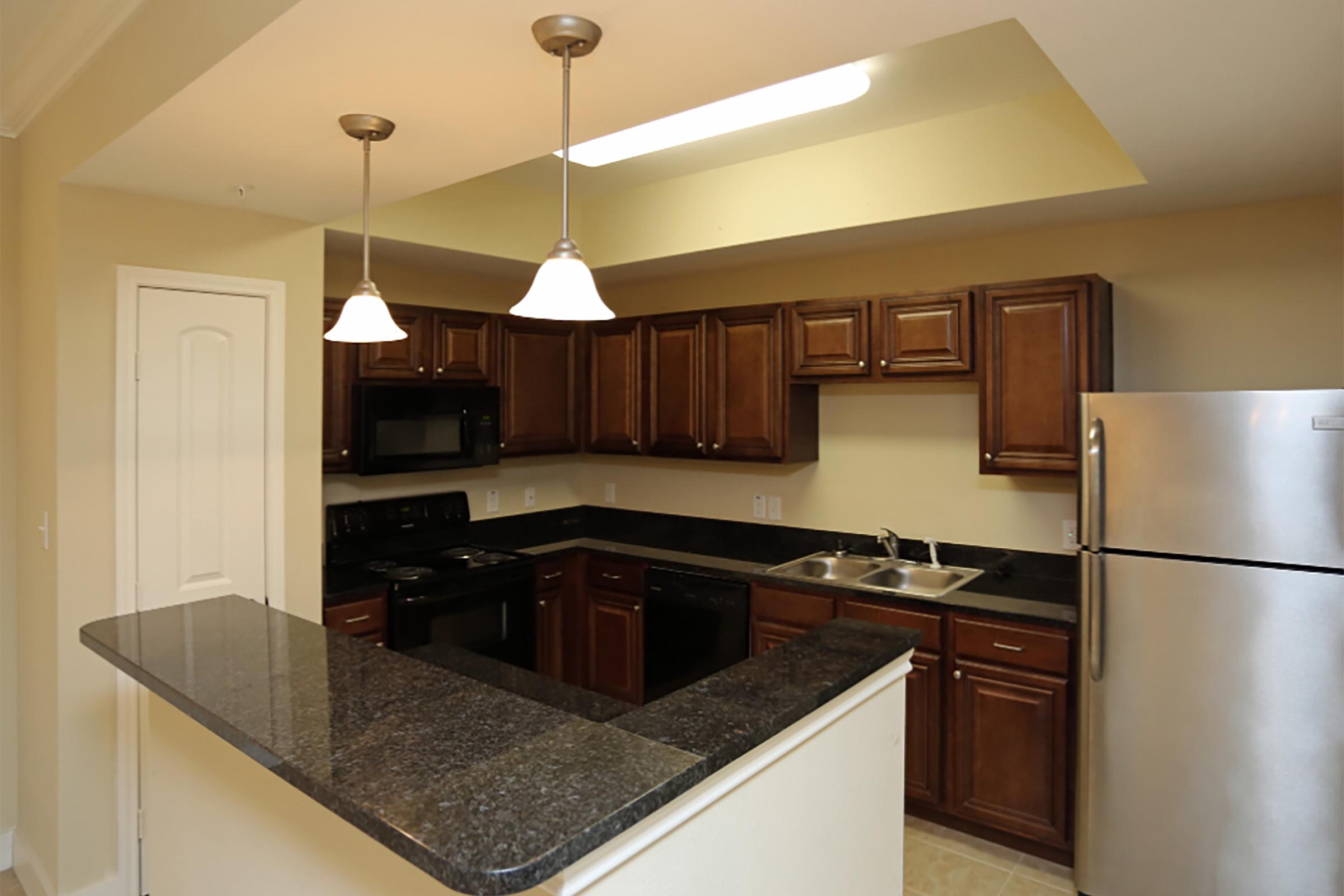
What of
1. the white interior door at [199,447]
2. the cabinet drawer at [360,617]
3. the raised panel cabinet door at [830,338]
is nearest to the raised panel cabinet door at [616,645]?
the cabinet drawer at [360,617]

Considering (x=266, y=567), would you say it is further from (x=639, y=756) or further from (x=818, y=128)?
(x=818, y=128)

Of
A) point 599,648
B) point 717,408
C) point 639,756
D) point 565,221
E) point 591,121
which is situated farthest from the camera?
point 599,648

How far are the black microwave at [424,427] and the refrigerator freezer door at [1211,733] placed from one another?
267 centimetres

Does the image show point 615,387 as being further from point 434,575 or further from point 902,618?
point 902,618

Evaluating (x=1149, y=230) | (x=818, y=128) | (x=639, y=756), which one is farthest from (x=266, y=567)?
(x=1149, y=230)

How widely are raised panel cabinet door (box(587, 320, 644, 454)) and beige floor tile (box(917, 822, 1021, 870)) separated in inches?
87.4

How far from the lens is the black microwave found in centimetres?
348

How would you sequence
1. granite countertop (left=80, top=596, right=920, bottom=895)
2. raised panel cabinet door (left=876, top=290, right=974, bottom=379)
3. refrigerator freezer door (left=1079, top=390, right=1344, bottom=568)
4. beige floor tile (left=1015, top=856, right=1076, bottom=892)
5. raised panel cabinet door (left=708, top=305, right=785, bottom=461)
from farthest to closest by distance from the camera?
raised panel cabinet door (left=708, top=305, right=785, bottom=461) → raised panel cabinet door (left=876, top=290, right=974, bottom=379) → beige floor tile (left=1015, top=856, right=1076, bottom=892) → refrigerator freezer door (left=1079, top=390, right=1344, bottom=568) → granite countertop (left=80, top=596, right=920, bottom=895)

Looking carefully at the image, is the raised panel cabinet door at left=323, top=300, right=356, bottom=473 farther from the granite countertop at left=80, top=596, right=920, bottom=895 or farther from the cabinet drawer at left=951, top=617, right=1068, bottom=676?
the cabinet drawer at left=951, top=617, right=1068, bottom=676

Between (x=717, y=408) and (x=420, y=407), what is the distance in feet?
4.57

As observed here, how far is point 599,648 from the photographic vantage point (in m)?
4.19

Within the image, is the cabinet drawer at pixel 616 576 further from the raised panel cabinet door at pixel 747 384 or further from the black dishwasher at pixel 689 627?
the raised panel cabinet door at pixel 747 384

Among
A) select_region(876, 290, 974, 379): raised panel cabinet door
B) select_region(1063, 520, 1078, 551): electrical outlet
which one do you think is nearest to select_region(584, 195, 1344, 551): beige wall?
select_region(1063, 520, 1078, 551): electrical outlet

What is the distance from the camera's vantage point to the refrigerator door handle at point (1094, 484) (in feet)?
8.29
